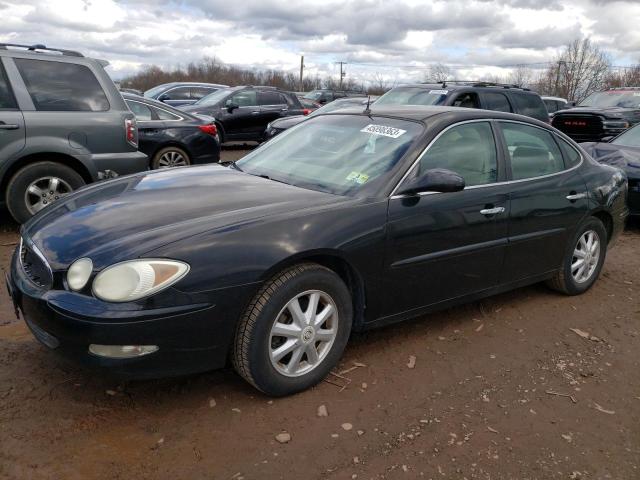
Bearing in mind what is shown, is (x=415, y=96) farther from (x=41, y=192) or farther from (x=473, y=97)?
(x=41, y=192)

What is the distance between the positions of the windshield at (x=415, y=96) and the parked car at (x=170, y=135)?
318cm

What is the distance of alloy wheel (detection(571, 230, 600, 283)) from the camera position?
4.84 m

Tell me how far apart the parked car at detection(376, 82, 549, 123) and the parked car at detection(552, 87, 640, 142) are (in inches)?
118

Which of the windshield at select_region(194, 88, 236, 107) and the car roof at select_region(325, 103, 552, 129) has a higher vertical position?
the car roof at select_region(325, 103, 552, 129)

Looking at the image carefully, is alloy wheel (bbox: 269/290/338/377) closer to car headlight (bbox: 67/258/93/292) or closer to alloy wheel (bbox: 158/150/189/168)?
car headlight (bbox: 67/258/93/292)

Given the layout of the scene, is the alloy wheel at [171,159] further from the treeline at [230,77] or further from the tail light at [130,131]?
the treeline at [230,77]

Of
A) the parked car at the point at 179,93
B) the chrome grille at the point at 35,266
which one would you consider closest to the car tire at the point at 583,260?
the chrome grille at the point at 35,266

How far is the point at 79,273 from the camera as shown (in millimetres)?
2686

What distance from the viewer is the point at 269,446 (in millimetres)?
2699

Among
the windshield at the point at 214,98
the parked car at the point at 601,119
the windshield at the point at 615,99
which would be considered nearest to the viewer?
the parked car at the point at 601,119

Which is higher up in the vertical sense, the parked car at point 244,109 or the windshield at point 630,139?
the windshield at point 630,139

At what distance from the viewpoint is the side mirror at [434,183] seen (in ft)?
11.1

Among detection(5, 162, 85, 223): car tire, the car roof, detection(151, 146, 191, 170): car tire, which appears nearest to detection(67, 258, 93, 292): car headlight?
the car roof

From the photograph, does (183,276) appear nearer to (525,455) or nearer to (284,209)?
(284,209)
